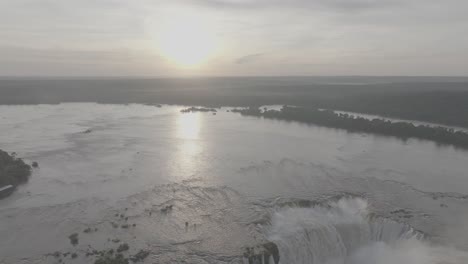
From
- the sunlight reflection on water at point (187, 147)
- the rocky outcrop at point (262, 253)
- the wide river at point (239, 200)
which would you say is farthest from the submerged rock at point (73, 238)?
the sunlight reflection on water at point (187, 147)

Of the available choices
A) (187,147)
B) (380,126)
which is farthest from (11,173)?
(380,126)

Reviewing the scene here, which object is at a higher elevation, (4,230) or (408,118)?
(408,118)

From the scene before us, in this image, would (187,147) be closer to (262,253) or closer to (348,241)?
(348,241)

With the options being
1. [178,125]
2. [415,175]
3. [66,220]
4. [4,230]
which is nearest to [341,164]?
[415,175]

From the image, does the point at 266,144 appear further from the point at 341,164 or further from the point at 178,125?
the point at 178,125

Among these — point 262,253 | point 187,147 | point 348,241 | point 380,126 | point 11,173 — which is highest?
point 380,126

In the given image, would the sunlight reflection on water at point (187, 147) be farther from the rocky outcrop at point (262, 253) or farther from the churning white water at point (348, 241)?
the rocky outcrop at point (262, 253)
